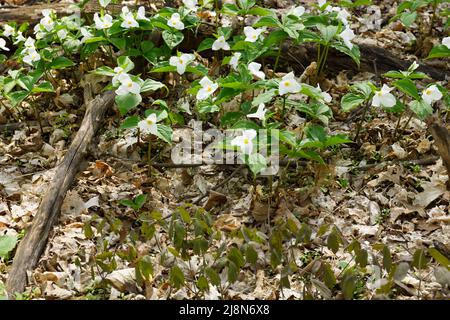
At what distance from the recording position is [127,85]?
290cm

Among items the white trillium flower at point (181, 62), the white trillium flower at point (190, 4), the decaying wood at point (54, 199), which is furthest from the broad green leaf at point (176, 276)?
the white trillium flower at point (190, 4)

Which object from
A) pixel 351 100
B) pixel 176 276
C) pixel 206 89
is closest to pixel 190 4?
pixel 206 89

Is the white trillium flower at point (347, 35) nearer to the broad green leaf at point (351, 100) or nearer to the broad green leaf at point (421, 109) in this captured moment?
the broad green leaf at point (351, 100)

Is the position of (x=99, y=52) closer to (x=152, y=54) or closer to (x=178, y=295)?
(x=152, y=54)

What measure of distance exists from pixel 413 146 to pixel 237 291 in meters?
1.39

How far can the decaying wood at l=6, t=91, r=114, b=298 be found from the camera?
249 cm

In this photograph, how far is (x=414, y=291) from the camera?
233 cm

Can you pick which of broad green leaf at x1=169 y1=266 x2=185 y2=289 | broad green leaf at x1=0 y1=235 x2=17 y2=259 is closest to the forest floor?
broad green leaf at x1=0 y1=235 x2=17 y2=259

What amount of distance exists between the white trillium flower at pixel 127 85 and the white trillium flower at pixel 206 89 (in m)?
0.32

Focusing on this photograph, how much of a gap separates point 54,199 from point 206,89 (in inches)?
37.4

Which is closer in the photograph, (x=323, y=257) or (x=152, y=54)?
(x=323, y=257)

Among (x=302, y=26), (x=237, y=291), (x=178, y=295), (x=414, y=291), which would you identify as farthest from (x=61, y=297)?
(x=302, y=26)
